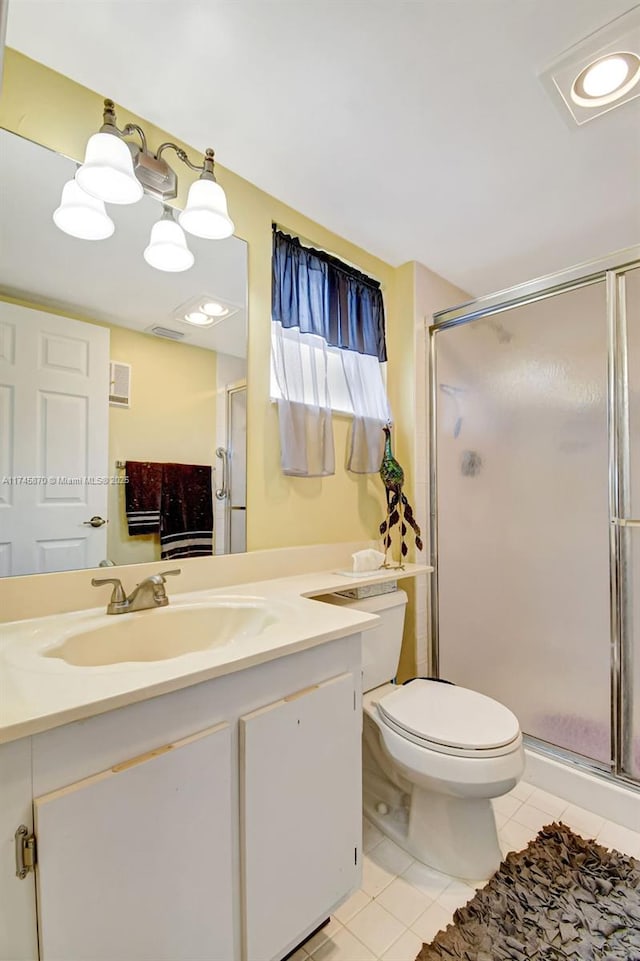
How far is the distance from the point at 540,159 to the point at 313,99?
0.81 metres

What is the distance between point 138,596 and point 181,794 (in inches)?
19.5

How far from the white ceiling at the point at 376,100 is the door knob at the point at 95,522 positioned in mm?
1198

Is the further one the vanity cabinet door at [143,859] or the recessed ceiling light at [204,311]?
the recessed ceiling light at [204,311]

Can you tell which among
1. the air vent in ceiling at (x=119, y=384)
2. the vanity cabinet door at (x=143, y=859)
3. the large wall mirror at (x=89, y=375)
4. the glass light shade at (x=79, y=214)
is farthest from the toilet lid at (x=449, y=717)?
the glass light shade at (x=79, y=214)

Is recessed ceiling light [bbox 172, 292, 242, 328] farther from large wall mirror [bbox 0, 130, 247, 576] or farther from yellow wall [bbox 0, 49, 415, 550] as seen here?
yellow wall [bbox 0, 49, 415, 550]

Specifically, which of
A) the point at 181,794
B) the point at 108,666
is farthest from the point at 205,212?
the point at 181,794

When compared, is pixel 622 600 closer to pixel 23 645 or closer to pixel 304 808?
pixel 304 808

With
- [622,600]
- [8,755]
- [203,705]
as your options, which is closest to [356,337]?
[622,600]

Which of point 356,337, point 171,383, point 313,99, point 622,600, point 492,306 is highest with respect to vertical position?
point 313,99

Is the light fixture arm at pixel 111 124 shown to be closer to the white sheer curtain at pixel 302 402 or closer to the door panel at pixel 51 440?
the door panel at pixel 51 440

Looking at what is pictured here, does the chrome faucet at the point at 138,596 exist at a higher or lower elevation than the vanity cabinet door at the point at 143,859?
higher

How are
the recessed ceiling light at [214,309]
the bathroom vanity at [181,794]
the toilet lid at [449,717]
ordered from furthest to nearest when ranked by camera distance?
the recessed ceiling light at [214,309] → the toilet lid at [449,717] → the bathroom vanity at [181,794]

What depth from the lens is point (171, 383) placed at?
133 cm

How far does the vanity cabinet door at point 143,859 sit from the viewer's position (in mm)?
617
